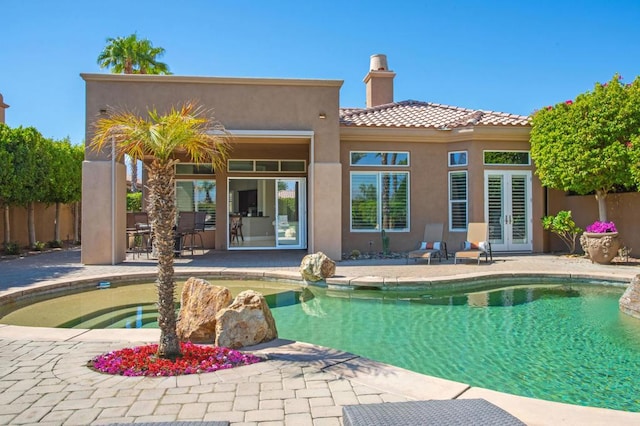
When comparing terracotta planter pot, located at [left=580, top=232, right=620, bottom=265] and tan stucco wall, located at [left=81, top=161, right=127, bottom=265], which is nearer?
terracotta planter pot, located at [left=580, top=232, right=620, bottom=265]

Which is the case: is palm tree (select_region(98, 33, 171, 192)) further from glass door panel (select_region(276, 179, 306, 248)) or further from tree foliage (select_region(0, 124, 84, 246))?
glass door panel (select_region(276, 179, 306, 248))

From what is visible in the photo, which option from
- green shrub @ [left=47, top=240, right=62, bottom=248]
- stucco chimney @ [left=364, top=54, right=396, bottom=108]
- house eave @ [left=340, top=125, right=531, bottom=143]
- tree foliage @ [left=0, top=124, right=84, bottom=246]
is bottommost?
green shrub @ [left=47, top=240, right=62, bottom=248]

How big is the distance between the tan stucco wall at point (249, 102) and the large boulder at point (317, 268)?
2923 millimetres

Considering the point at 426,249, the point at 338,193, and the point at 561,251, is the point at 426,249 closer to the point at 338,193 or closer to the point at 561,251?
the point at 338,193

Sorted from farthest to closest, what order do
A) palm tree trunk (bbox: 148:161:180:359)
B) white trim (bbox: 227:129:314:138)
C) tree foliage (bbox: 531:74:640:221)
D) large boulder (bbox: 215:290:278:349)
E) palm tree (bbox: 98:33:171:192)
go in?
palm tree (bbox: 98:33:171:192) → white trim (bbox: 227:129:314:138) → tree foliage (bbox: 531:74:640:221) → large boulder (bbox: 215:290:278:349) → palm tree trunk (bbox: 148:161:180:359)

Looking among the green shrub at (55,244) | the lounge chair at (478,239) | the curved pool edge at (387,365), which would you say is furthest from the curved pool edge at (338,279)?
the green shrub at (55,244)

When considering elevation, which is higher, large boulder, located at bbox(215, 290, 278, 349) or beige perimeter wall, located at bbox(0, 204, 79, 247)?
beige perimeter wall, located at bbox(0, 204, 79, 247)

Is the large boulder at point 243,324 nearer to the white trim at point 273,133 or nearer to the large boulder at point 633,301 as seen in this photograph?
the large boulder at point 633,301

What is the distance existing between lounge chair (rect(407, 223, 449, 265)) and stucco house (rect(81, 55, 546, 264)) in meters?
0.67

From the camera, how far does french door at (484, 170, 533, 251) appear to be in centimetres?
1309

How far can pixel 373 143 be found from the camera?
1323 cm

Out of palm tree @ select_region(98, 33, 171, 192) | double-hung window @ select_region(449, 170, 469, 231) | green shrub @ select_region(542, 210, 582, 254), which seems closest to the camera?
green shrub @ select_region(542, 210, 582, 254)

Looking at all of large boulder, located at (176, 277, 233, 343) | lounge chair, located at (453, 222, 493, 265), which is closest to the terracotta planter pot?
lounge chair, located at (453, 222, 493, 265)

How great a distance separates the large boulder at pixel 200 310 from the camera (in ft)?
15.7
